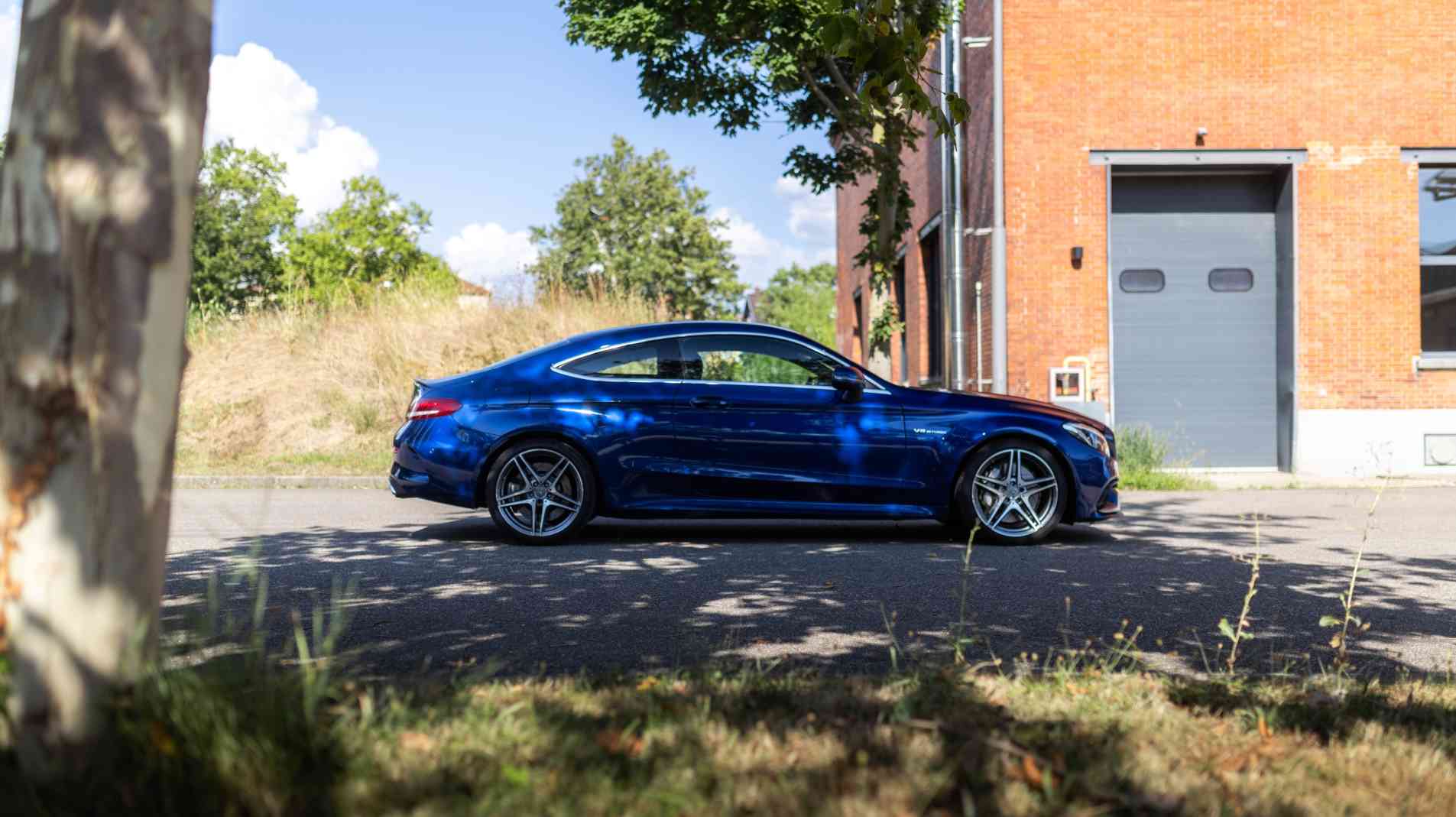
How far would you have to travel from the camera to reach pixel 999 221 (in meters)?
16.2

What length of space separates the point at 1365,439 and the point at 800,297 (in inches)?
5253

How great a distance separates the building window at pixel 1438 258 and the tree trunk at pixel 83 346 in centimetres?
1716

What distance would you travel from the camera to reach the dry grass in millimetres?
16734

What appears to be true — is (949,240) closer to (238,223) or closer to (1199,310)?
(1199,310)

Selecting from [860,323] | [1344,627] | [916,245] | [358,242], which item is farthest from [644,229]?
[1344,627]

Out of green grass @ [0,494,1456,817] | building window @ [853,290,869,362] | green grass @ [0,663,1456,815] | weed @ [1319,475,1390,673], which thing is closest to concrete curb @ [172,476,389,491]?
weed @ [1319,475,1390,673]

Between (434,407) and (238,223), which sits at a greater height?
(238,223)

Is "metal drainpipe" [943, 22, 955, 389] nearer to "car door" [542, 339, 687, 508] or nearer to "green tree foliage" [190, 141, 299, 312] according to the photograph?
"car door" [542, 339, 687, 508]

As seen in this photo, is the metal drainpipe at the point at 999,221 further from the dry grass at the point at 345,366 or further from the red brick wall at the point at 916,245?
the dry grass at the point at 345,366

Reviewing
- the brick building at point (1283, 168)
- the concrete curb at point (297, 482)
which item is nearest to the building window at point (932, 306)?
the brick building at point (1283, 168)

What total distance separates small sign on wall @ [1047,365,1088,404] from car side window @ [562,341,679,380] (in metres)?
8.74

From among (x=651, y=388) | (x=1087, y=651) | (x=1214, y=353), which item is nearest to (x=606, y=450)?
(x=651, y=388)

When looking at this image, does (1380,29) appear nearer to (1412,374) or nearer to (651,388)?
(1412,374)

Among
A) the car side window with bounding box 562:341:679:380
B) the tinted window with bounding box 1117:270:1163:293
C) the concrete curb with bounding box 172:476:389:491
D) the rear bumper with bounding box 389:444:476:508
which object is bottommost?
the concrete curb with bounding box 172:476:389:491
